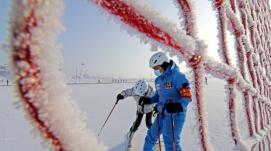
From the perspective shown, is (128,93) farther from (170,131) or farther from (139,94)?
(170,131)

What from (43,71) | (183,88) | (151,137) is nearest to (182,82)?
(183,88)

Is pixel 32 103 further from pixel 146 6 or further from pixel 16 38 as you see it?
pixel 146 6

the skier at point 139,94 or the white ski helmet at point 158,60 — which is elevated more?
the white ski helmet at point 158,60

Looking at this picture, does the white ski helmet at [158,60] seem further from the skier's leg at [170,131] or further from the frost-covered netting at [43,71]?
the frost-covered netting at [43,71]

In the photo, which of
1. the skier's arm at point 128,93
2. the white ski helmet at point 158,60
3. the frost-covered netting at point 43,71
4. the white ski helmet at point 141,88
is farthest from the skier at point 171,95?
the frost-covered netting at point 43,71

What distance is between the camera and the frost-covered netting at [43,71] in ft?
0.89

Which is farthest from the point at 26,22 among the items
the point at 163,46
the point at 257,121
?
the point at 257,121

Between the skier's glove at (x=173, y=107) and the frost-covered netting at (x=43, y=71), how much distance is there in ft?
6.66

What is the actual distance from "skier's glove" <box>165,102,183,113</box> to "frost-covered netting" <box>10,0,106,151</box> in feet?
6.66

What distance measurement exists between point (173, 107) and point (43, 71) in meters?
2.09

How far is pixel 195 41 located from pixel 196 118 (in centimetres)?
32

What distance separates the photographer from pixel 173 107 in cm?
232

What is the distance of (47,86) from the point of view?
1.00ft

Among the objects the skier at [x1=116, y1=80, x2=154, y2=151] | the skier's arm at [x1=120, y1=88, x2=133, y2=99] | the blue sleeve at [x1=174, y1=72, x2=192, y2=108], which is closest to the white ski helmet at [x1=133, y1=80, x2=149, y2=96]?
the skier at [x1=116, y1=80, x2=154, y2=151]
